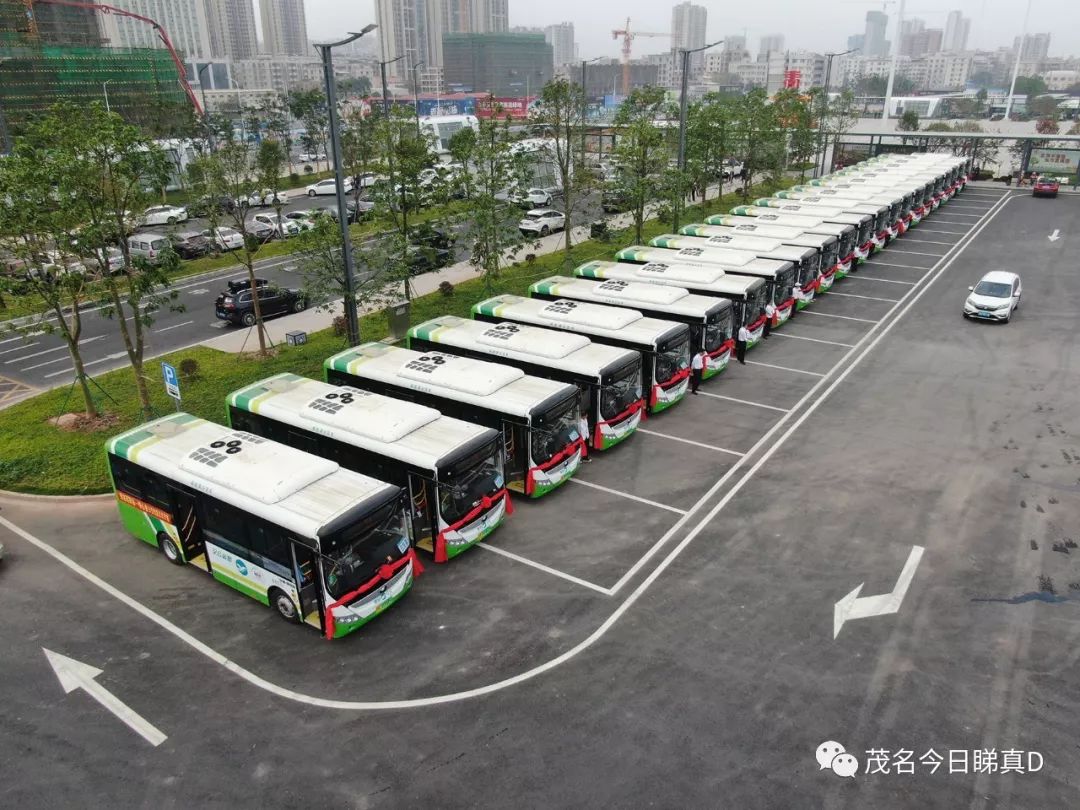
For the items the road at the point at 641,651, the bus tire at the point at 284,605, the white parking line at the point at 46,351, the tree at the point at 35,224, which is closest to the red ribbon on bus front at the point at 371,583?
the road at the point at 641,651

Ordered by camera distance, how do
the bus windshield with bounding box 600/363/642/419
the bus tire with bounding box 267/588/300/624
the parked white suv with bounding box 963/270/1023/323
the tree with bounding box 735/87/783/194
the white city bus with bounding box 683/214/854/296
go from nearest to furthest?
the bus tire with bounding box 267/588/300/624
the bus windshield with bounding box 600/363/642/419
the parked white suv with bounding box 963/270/1023/323
the white city bus with bounding box 683/214/854/296
the tree with bounding box 735/87/783/194

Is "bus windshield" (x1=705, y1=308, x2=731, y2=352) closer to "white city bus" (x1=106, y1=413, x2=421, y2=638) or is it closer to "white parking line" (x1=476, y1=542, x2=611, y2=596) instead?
"white parking line" (x1=476, y1=542, x2=611, y2=596)

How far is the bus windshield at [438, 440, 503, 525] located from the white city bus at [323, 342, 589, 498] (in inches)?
27.2

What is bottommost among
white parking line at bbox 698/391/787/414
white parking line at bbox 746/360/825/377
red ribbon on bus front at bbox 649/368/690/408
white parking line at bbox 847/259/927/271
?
white parking line at bbox 698/391/787/414

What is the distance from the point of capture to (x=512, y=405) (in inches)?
649

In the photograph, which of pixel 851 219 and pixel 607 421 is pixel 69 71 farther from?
pixel 607 421

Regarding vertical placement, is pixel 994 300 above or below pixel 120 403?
above

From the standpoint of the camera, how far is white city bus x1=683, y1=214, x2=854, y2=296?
31.4 metres

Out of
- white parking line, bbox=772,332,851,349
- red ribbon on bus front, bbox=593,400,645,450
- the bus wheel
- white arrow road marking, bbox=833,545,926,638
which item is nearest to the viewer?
white arrow road marking, bbox=833,545,926,638

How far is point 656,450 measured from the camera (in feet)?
64.7

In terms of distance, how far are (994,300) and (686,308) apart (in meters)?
14.4

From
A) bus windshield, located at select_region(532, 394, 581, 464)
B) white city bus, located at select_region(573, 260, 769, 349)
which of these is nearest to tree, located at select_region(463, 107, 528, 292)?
white city bus, located at select_region(573, 260, 769, 349)

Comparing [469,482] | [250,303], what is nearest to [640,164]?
[250,303]

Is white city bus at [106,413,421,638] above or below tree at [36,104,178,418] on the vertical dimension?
below
